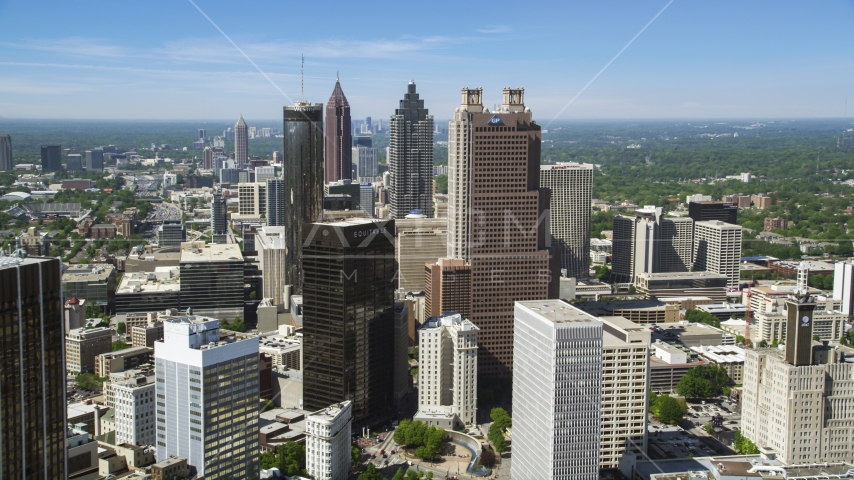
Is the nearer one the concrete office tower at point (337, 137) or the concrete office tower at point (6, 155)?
the concrete office tower at point (6, 155)

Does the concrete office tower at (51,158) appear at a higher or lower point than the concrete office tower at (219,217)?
higher

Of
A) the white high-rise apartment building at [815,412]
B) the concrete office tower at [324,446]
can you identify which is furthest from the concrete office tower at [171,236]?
the white high-rise apartment building at [815,412]

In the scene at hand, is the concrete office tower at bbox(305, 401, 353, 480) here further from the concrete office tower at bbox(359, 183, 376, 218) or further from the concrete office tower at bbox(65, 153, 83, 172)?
the concrete office tower at bbox(65, 153, 83, 172)

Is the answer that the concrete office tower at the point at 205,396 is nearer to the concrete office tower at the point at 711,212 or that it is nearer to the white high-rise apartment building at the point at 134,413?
the white high-rise apartment building at the point at 134,413

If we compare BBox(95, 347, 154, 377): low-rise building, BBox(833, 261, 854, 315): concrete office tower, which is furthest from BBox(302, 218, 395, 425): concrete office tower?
BBox(833, 261, 854, 315): concrete office tower

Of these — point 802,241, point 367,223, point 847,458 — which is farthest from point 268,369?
point 802,241

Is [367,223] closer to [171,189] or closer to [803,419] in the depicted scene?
[803,419]

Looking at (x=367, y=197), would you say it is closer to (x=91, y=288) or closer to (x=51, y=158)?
(x=51, y=158)
